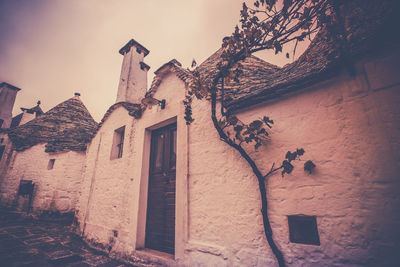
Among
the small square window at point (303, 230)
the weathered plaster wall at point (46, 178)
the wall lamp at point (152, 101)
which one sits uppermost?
the wall lamp at point (152, 101)

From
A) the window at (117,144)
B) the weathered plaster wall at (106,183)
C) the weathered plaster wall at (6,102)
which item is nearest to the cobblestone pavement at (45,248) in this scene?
the weathered plaster wall at (106,183)

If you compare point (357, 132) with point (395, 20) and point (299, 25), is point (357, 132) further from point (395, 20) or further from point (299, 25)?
point (299, 25)

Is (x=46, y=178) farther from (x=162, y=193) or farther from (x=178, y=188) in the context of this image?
(x=178, y=188)

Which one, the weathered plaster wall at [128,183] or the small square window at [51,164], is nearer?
the weathered plaster wall at [128,183]

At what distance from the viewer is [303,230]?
2195 millimetres

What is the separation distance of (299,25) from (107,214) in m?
6.27

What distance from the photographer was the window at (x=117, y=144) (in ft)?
19.9

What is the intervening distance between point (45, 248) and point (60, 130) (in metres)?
7.67

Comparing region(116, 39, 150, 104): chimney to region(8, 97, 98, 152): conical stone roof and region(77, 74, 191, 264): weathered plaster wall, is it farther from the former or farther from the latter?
region(8, 97, 98, 152): conical stone roof

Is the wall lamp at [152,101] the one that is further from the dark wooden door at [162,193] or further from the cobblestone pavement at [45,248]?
the cobblestone pavement at [45,248]

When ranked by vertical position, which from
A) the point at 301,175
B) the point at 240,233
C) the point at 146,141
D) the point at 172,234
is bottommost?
the point at 172,234

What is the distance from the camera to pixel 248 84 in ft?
11.5

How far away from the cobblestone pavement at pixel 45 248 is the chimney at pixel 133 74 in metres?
4.98

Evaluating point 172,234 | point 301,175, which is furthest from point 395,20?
point 172,234
